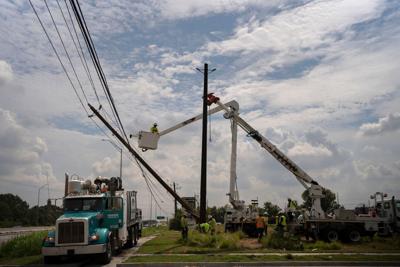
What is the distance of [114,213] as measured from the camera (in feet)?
62.2

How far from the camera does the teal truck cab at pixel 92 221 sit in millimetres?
16203

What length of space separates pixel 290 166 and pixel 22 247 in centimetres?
1572

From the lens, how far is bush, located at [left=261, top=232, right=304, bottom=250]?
2069cm

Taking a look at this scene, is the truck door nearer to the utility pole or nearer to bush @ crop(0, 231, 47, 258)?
bush @ crop(0, 231, 47, 258)

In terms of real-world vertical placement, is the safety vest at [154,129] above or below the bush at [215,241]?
above

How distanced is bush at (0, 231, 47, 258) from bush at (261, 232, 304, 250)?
35.6 feet

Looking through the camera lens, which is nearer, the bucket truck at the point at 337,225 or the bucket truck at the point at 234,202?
the bucket truck at the point at 337,225

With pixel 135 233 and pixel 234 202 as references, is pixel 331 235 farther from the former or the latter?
pixel 135 233

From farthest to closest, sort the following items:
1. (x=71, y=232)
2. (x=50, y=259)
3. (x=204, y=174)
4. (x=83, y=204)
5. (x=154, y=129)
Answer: (x=154, y=129) < (x=204, y=174) < (x=83, y=204) < (x=50, y=259) < (x=71, y=232)

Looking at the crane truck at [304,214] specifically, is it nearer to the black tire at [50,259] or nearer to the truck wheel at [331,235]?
the truck wheel at [331,235]

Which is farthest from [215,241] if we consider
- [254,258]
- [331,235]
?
[331,235]

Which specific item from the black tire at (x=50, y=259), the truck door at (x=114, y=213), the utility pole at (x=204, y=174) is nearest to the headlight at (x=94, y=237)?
the black tire at (x=50, y=259)

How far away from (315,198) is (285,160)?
2890 millimetres

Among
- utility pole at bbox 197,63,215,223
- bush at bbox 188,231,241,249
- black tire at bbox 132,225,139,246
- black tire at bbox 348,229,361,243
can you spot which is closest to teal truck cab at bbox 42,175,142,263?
black tire at bbox 132,225,139,246
